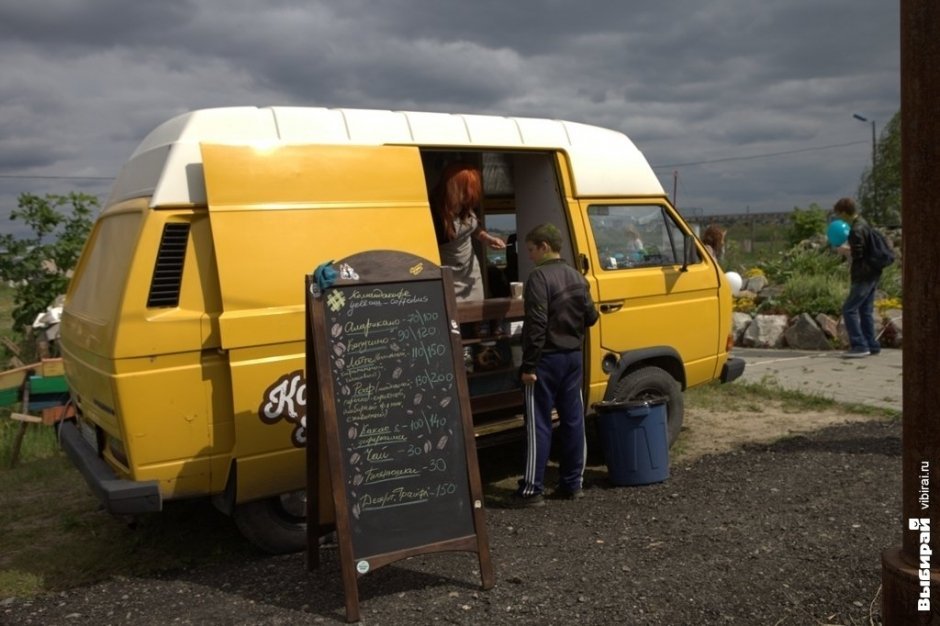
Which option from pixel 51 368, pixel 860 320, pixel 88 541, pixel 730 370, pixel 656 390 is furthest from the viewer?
pixel 860 320

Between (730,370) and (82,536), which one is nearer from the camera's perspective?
(82,536)

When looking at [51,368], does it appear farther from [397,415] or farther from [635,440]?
[635,440]

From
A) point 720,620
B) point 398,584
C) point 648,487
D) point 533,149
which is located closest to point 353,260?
point 398,584

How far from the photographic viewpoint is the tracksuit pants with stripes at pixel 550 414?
17.4 feet

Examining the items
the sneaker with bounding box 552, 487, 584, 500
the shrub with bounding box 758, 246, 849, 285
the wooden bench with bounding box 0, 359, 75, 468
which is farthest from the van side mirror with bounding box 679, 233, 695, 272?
the shrub with bounding box 758, 246, 849, 285

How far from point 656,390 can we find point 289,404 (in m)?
3.05

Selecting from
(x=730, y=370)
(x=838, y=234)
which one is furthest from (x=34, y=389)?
(x=838, y=234)

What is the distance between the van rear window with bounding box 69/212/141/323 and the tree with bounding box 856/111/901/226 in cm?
2468

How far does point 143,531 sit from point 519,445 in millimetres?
3138

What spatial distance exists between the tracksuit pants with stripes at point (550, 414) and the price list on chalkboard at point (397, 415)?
1.13 metres

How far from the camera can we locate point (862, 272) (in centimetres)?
1012

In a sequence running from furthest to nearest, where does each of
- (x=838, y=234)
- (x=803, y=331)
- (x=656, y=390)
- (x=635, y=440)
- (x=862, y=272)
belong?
(x=838, y=234)
(x=803, y=331)
(x=862, y=272)
(x=656, y=390)
(x=635, y=440)

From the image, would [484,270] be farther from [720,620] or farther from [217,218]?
[720,620]

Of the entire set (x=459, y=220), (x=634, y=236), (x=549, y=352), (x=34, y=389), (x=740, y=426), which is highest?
(x=459, y=220)
